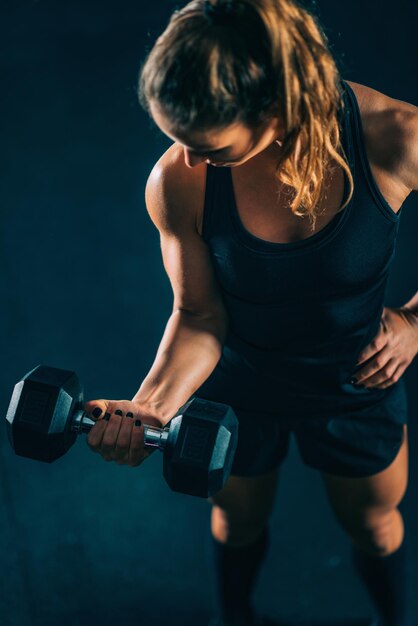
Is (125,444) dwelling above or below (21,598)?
above

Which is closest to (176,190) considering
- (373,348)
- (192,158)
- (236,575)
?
(192,158)

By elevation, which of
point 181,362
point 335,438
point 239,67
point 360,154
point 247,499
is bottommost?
point 247,499

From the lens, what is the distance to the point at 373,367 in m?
1.24

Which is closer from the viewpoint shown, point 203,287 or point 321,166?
point 321,166

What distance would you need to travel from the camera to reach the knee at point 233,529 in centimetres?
147

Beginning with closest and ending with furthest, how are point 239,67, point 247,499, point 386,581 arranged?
point 239,67
point 247,499
point 386,581

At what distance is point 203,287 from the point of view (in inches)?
44.6

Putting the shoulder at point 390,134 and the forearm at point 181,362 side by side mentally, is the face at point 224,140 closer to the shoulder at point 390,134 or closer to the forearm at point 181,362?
the shoulder at point 390,134

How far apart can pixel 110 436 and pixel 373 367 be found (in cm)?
46

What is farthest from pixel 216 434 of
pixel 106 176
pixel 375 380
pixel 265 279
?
pixel 106 176

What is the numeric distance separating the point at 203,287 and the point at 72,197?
Answer: 67cm

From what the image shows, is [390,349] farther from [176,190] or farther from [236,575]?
[236,575]

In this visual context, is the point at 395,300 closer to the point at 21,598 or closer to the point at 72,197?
the point at 72,197

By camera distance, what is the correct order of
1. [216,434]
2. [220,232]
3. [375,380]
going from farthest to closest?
[375,380] < [220,232] < [216,434]
